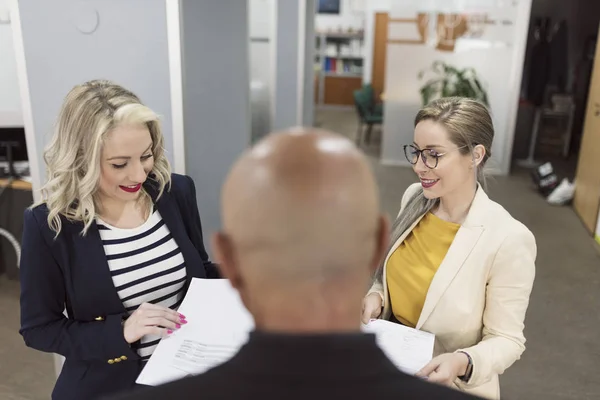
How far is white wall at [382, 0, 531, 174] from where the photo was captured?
661 cm

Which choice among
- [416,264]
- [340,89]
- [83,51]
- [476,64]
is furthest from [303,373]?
[340,89]

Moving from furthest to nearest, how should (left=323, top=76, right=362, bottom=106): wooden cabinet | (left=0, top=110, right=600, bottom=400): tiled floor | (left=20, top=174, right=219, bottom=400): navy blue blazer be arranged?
(left=323, top=76, right=362, bottom=106): wooden cabinet → (left=0, top=110, right=600, bottom=400): tiled floor → (left=20, top=174, right=219, bottom=400): navy blue blazer

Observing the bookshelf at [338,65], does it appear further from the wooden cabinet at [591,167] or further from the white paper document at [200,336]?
the white paper document at [200,336]

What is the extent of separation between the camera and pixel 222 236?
620mm

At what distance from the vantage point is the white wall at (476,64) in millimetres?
6613

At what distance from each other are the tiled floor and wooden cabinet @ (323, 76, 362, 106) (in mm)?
6974

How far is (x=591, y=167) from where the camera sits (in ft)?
17.8

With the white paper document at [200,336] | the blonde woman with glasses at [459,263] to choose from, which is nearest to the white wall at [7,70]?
the white paper document at [200,336]

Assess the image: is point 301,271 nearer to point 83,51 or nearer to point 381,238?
point 381,238

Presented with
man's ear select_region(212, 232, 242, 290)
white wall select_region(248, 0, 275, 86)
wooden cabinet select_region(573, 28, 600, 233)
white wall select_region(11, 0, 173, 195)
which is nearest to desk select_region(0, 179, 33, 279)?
white wall select_region(11, 0, 173, 195)

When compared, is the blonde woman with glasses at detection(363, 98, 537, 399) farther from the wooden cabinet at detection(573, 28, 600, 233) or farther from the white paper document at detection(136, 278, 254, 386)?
the wooden cabinet at detection(573, 28, 600, 233)

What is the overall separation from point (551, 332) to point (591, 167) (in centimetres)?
250

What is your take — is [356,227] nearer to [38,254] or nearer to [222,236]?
[222,236]

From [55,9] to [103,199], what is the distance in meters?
0.89
